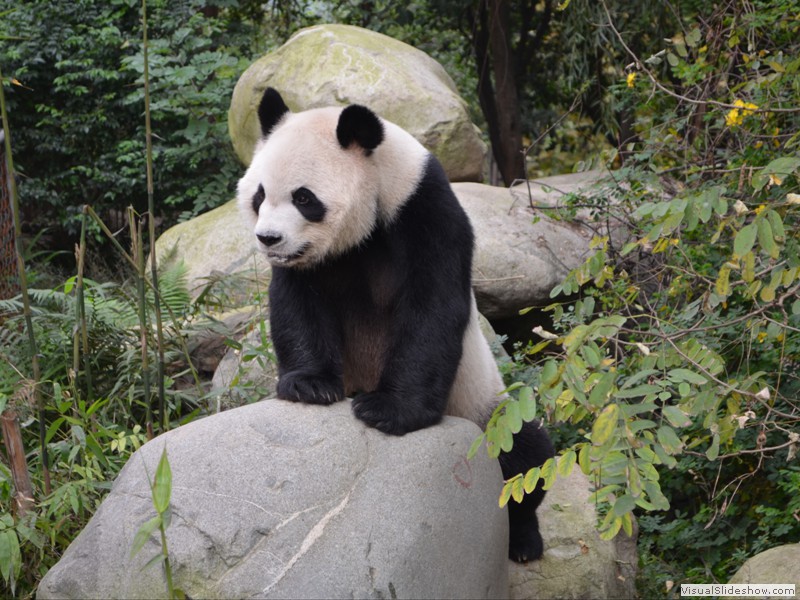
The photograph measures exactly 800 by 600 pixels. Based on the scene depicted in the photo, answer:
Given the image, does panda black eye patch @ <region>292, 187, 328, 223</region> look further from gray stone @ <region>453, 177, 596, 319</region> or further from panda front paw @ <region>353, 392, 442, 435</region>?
gray stone @ <region>453, 177, 596, 319</region>

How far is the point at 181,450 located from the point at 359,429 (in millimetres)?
701

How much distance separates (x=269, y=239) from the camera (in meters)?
3.68

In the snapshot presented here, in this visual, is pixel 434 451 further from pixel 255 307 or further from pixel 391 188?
pixel 255 307

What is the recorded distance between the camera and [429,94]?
8.75 m

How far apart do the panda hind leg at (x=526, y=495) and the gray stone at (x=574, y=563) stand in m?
0.09

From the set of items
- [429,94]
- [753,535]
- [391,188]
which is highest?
[391,188]

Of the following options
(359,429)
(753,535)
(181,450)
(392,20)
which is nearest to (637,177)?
(753,535)

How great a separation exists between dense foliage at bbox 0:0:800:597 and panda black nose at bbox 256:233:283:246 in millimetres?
1116

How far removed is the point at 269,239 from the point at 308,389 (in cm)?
65

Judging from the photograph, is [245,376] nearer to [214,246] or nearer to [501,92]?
[214,246]

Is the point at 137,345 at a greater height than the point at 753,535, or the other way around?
the point at 137,345

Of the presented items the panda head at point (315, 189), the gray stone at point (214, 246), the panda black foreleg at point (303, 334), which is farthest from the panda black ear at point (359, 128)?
the gray stone at point (214, 246)

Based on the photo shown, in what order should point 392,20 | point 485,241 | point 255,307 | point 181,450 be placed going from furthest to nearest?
1. point 392,20
2. point 485,241
3. point 255,307
4. point 181,450

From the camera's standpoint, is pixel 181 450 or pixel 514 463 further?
pixel 514 463
